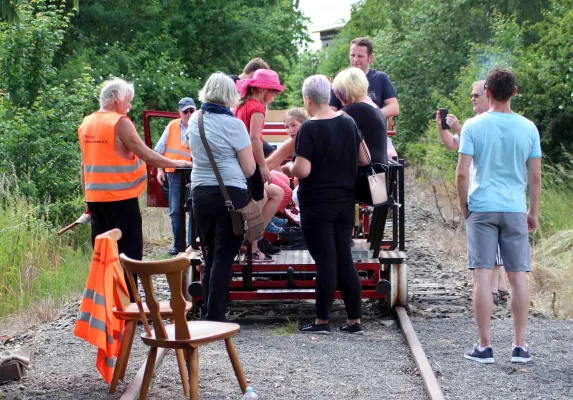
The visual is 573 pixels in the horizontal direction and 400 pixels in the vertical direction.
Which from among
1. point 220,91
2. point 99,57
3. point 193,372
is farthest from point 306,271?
point 99,57

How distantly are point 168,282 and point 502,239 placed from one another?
2.73 m

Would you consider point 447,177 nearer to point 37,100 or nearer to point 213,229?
point 37,100

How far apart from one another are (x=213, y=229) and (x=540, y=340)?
2703 mm

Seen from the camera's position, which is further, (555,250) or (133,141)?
(555,250)

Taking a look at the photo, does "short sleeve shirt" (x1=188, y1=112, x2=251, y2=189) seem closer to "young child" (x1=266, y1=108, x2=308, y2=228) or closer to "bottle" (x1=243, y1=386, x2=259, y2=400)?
"young child" (x1=266, y1=108, x2=308, y2=228)

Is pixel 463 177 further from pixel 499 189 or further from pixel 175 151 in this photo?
pixel 175 151

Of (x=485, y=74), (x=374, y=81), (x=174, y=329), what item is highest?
(x=485, y=74)

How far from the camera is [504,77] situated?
6570 millimetres

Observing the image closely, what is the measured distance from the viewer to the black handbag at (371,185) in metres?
7.64

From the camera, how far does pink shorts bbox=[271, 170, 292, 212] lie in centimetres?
843

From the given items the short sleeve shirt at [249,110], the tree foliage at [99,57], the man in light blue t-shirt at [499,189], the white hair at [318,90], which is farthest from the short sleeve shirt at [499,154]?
the tree foliage at [99,57]

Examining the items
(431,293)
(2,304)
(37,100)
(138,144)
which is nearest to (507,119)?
(138,144)

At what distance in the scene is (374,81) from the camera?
30.9 ft

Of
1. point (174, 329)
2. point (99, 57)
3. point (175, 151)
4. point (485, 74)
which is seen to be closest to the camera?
point (174, 329)
